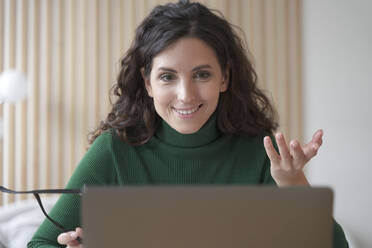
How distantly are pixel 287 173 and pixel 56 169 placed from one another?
6.34 feet

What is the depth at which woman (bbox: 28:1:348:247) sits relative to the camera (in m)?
1.20

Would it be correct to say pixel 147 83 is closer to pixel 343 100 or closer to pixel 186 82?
pixel 186 82

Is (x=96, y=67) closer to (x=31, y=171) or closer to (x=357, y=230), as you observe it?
(x=31, y=171)

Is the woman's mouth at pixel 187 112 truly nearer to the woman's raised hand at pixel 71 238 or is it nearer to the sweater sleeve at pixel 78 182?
the sweater sleeve at pixel 78 182

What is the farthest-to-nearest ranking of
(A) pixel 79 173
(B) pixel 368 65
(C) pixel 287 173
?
(B) pixel 368 65 < (A) pixel 79 173 < (C) pixel 287 173

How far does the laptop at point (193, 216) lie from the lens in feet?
1.66

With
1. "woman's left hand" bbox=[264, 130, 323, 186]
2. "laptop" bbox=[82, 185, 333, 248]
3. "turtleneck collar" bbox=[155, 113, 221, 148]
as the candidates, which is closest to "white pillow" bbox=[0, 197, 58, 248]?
"turtleneck collar" bbox=[155, 113, 221, 148]

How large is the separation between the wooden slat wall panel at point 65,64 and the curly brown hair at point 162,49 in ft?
3.77

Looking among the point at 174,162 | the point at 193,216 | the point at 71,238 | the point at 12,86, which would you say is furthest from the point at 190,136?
the point at 12,86

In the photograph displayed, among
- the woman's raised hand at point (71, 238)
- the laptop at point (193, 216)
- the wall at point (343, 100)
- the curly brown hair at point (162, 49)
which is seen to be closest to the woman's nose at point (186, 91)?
the curly brown hair at point (162, 49)

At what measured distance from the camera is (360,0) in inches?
101

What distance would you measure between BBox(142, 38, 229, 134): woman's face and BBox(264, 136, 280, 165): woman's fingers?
0.33 meters

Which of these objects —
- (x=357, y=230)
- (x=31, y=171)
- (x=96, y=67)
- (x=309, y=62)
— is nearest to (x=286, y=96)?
(x=309, y=62)

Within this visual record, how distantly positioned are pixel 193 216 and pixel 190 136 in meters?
0.83
